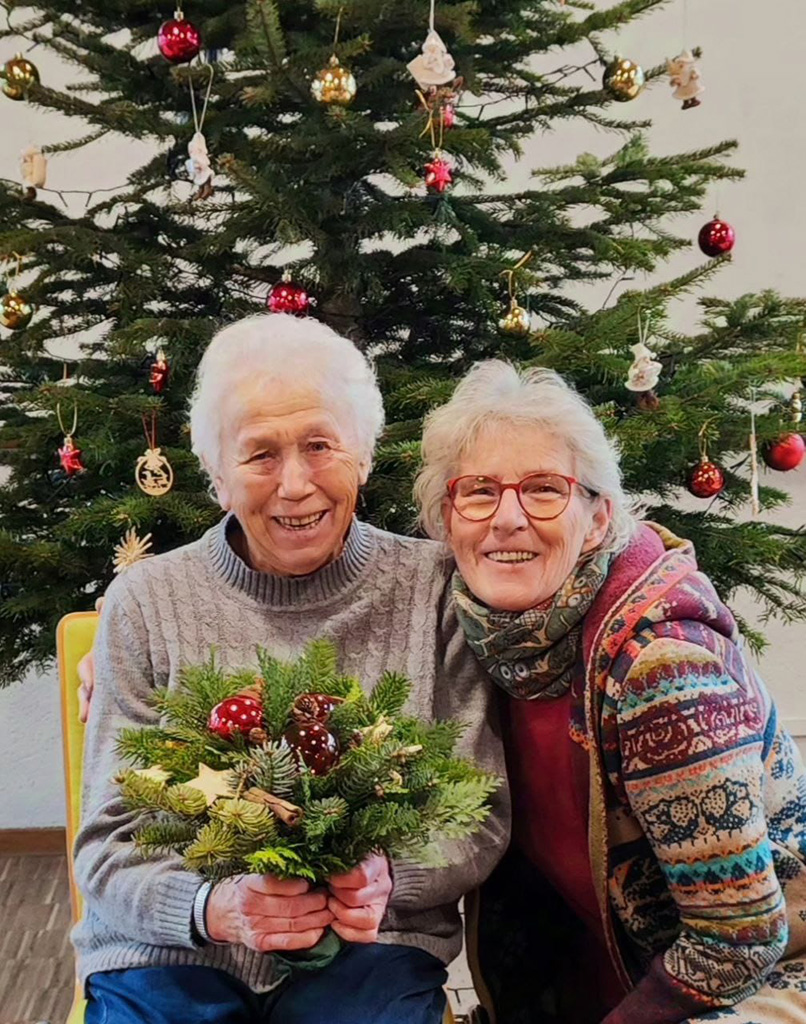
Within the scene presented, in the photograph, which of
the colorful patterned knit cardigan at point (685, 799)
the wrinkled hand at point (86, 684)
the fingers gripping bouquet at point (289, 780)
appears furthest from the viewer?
the wrinkled hand at point (86, 684)

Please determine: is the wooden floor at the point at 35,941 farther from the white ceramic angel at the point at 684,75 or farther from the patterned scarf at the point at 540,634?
the white ceramic angel at the point at 684,75

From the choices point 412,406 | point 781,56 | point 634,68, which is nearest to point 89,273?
point 412,406

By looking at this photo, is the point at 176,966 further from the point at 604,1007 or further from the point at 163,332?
the point at 163,332

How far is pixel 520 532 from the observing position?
120 cm

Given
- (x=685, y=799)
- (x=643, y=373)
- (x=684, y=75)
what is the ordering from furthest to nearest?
1. (x=684, y=75)
2. (x=643, y=373)
3. (x=685, y=799)

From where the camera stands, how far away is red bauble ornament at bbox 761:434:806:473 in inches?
69.3

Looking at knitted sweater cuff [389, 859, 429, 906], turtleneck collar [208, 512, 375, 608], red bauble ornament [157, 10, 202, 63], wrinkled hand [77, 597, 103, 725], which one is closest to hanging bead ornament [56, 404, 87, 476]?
wrinkled hand [77, 597, 103, 725]

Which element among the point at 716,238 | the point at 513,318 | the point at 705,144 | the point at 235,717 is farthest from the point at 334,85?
the point at 705,144

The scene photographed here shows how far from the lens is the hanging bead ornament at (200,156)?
164 centimetres

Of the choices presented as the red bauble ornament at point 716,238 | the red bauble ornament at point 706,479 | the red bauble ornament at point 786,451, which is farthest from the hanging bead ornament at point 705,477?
the red bauble ornament at point 716,238

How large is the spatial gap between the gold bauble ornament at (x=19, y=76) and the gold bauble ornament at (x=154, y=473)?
2.08 feet

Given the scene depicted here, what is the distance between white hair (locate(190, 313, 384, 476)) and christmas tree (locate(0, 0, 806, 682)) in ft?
0.82

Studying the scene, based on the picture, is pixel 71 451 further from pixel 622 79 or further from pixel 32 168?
pixel 622 79

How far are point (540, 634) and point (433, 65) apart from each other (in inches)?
36.3
